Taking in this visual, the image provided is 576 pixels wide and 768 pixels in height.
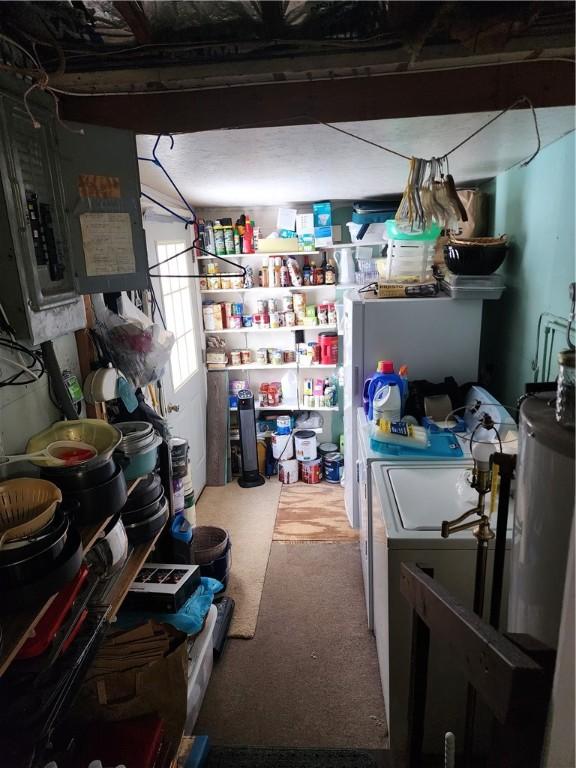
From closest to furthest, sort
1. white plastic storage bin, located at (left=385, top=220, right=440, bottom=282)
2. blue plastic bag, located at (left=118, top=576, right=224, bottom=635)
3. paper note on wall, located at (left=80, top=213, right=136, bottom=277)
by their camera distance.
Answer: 1. paper note on wall, located at (left=80, top=213, right=136, bottom=277)
2. blue plastic bag, located at (left=118, top=576, right=224, bottom=635)
3. white plastic storage bin, located at (left=385, top=220, right=440, bottom=282)

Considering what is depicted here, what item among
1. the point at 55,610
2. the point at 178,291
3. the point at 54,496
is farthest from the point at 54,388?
the point at 178,291

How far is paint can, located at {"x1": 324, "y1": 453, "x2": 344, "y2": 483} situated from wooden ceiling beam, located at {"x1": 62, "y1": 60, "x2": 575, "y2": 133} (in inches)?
121

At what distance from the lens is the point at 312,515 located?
3.60 metres

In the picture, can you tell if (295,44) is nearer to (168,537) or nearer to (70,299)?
(70,299)

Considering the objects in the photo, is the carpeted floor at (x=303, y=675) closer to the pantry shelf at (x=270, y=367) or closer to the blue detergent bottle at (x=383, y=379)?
the blue detergent bottle at (x=383, y=379)

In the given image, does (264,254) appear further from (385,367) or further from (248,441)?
(385,367)

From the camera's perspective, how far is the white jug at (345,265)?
390 centimetres

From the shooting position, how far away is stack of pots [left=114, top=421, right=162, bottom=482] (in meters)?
1.66

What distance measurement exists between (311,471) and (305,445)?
0.79 feet

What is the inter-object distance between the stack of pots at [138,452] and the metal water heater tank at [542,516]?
127 centimetres

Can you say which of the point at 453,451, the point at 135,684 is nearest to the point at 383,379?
→ the point at 453,451

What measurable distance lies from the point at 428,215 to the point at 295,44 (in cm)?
78

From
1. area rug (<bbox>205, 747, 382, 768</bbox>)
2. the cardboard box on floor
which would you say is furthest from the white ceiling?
area rug (<bbox>205, 747, 382, 768</bbox>)

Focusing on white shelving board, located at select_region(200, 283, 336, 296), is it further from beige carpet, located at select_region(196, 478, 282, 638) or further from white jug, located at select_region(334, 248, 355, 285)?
beige carpet, located at select_region(196, 478, 282, 638)
